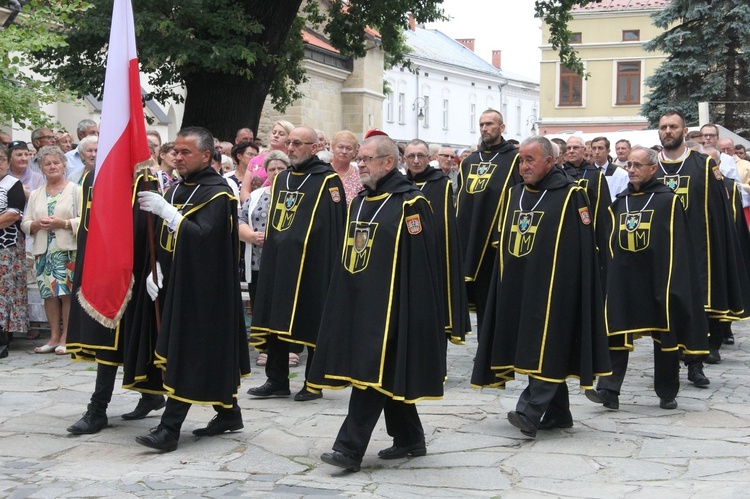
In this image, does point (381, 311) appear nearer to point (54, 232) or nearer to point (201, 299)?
point (201, 299)

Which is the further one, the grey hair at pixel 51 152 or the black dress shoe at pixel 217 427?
the grey hair at pixel 51 152

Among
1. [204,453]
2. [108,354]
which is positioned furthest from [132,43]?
[204,453]

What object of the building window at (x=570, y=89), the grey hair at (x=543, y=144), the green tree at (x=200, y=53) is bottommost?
the grey hair at (x=543, y=144)

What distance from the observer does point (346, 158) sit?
10.3 meters

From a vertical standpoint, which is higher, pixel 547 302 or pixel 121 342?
pixel 547 302

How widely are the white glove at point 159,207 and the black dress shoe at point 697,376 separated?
4.91m

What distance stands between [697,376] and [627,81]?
44730 millimetres

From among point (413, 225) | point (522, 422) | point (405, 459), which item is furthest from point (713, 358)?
point (413, 225)

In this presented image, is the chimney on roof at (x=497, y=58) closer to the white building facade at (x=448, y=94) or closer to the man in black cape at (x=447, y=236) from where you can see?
the white building facade at (x=448, y=94)

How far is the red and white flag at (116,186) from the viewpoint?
7.58m

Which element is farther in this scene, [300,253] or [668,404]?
[300,253]

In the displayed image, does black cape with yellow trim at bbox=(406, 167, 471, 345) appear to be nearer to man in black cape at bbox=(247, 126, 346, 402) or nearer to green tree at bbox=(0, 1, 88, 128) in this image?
man in black cape at bbox=(247, 126, 346, 402)

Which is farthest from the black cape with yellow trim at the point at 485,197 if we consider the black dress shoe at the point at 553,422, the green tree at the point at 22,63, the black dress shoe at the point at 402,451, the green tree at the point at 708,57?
the green tree at the point at 708,57

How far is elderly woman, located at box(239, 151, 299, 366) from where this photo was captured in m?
10.5
